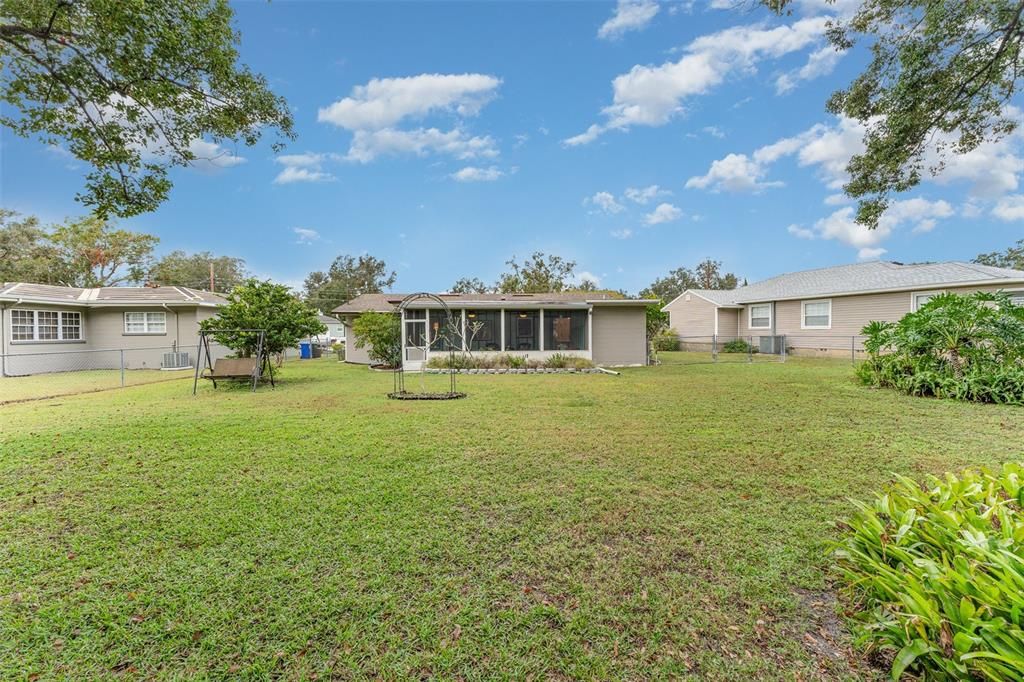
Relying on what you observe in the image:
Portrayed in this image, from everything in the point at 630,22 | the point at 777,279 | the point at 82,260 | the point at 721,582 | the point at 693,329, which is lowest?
the point at 721,582

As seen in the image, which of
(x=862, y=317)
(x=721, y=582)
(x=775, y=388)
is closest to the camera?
(x=721, y=582)

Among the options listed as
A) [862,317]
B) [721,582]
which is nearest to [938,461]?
[721,582]

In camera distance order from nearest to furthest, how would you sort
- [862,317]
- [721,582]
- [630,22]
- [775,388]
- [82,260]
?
[721,582] < [775,388] < [630,22] < [862,317] < [82,260]

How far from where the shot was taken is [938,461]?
Answer: 4336 mm

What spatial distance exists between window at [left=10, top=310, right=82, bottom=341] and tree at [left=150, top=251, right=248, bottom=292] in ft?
60.0

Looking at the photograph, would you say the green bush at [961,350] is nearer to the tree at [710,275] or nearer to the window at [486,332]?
the window at [486,332]

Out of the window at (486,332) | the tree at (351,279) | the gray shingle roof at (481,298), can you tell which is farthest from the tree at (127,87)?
the tree at (351,279)

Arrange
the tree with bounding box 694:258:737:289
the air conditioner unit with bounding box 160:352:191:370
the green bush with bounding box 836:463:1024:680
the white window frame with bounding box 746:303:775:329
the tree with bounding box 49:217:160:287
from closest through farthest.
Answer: the green bush with bounding box 836:463:1024:680 → the air conditioner unit with bounding box 160:352:191:370 → the white window frame with bounding box 746:303:775:329 → the tree with bounding box 49:217:160:287 → the tree with bounding box 694:258:737:289

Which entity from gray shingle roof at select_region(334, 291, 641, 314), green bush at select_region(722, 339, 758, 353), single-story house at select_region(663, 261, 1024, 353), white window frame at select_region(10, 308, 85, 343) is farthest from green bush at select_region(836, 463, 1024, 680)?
white window frame at select_region(10, 308, 85, 343)

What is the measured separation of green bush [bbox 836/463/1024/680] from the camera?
5.31ft

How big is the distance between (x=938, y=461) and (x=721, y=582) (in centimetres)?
372

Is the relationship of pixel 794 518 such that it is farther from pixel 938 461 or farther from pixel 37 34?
pixel 37 34

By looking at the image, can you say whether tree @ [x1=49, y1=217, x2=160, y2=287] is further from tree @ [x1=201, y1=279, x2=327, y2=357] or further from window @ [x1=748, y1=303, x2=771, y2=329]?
window @ [x1=748, y1=303, x2=771, y2=329]

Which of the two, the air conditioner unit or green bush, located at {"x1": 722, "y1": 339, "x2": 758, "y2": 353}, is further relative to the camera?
green bush, located at {"x1": 722, "y1": 339, "x2": 758, "y2": 353}
